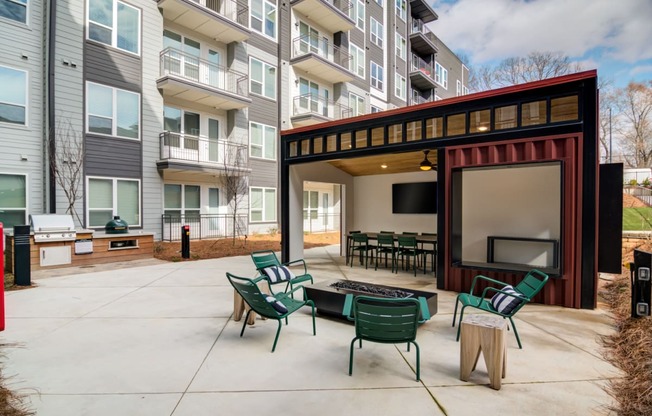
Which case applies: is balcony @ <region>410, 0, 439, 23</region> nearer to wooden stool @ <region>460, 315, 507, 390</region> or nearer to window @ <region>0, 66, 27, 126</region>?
window @ <region>0, 66, 27, 126</region>

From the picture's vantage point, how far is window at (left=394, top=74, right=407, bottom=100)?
1016 inches

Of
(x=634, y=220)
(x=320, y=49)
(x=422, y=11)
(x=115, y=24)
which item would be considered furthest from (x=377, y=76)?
(x=634, y=220)

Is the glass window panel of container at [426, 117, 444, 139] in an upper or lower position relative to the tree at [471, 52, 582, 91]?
lower

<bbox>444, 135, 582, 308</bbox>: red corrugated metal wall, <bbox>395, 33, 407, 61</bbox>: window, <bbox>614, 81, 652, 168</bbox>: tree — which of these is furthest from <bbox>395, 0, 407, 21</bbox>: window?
<bbox>444, 135, 582, 308</bbox>: red corrugated metal wall

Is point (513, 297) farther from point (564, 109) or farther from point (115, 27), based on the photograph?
point (115, 27)

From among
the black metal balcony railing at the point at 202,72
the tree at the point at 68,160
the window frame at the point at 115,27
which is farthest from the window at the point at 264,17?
the tree at the point at 68,160

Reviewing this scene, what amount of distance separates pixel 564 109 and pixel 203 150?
42.2ft

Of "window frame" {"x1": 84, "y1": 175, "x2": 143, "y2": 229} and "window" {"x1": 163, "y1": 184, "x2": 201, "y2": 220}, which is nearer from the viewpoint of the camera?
"window frame" {"x1": 84, "y1": 175, "x2": 143, "y2": 229}

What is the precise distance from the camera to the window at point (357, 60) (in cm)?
2163

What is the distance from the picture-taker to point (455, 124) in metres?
6.67

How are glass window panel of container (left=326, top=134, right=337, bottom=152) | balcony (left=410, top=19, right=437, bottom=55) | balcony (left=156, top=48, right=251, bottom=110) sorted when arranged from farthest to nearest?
balcony (left=410, top=19, right=437, bottom=55) < balcony (left=156, top=48, right=251, bottom=110) < glass window panel of container (left=326, top=134, right=337, bottom=152)

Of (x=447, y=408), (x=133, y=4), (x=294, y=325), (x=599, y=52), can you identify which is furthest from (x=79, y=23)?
(x=599, y=52)

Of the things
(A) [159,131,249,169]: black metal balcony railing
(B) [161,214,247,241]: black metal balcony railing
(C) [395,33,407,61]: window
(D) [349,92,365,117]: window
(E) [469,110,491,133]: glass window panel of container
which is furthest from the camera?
(C) [395,33,407,61]: window

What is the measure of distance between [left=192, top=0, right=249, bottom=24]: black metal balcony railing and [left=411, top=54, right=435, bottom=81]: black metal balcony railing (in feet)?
52.2
